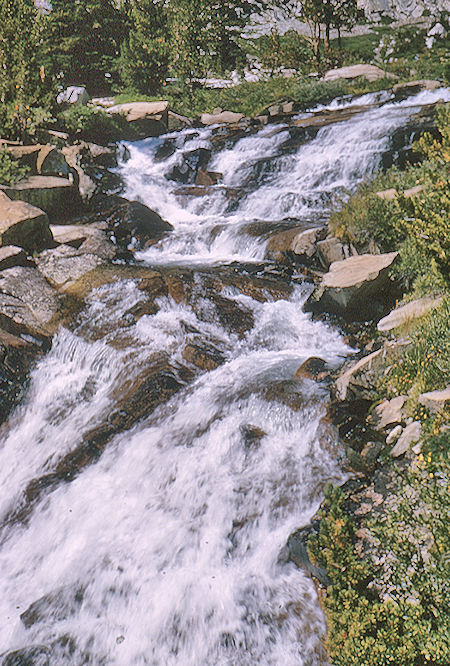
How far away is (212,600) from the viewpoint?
485 centimetres

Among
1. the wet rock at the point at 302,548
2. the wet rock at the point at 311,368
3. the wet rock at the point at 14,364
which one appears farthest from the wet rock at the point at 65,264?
the wet rock at the point at 302,548

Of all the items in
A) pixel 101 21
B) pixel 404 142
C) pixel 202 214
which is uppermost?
pixel 101 21

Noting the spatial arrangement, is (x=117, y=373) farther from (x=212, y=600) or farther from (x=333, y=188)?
(x=333, y=188)

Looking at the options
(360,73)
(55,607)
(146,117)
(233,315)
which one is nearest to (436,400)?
(55,607)

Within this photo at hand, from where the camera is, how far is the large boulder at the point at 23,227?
36.3 feet

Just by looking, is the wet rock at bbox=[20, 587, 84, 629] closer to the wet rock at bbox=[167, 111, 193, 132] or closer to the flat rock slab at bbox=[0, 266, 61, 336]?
the flat rock slab at bbox=[0, 266, 61, 336]

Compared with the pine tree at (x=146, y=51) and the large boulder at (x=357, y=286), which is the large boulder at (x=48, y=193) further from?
the pine tree at (x=146, y=51)

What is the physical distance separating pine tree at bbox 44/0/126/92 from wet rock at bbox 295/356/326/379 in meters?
27.9

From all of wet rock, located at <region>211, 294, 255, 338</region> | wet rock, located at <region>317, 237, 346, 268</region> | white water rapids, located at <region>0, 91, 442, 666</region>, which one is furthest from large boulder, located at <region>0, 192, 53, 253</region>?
wet rock, located at <region>317, 237, 346, 268</region>

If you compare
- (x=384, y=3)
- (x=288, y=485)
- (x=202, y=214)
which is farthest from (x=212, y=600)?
(x=384, y=3)

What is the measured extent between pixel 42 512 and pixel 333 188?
11875 mm

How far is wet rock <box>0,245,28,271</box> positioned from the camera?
10477 mm

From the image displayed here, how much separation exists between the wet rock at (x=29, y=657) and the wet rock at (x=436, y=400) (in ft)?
14.8

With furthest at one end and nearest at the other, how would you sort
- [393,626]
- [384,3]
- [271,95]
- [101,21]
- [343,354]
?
[384,3], [101,21], [271,95], [343,354], [393,626]
